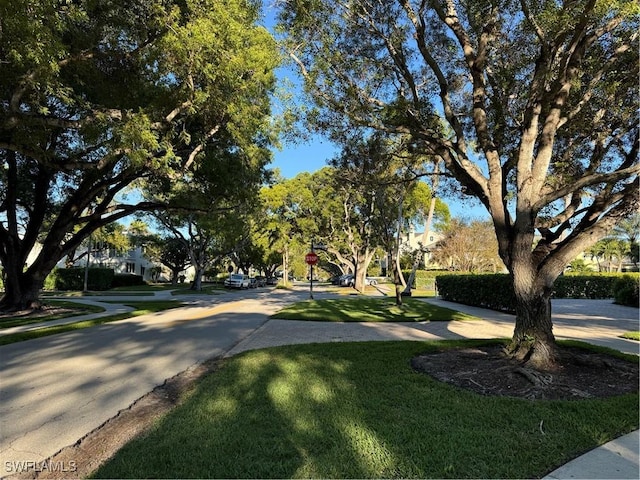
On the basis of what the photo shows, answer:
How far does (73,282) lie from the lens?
135 feet

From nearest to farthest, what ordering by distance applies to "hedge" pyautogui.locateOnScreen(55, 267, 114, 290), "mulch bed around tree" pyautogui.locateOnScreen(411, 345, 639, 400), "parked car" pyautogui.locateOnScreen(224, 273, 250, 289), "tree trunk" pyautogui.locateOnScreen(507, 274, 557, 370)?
"mulch bed around tree" pyautogui.locateOnScreen(411, 345, 639, 400) → "tree trunk" pyautogui.locateOnScreen(507, 274, 557, 370) → "hedge" pyautogui.locateOnScreen(55, 267, 114, 290) → "parked car" pyautogui.locateOnScreen(224, 273, 250, 289)

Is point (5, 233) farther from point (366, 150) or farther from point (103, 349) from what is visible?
point (366, 150)

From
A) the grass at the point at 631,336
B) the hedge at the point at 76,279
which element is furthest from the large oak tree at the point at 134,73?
the hedge at the point at 76,279

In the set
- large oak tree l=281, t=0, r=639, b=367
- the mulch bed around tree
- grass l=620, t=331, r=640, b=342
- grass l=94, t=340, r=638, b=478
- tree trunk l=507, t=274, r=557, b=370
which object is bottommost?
grass l=94, t=340, r=638, b=478

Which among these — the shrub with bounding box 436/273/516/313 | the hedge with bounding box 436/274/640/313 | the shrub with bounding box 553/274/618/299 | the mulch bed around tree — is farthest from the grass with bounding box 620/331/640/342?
the shrub with bounding box 553/274/618/299

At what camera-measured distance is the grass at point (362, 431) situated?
3.64 m

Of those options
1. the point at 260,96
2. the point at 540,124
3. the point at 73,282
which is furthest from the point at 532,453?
the point at 73,282

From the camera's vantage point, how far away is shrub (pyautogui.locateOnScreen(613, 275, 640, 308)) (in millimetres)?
20250

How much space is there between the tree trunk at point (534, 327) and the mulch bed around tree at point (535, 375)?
20 cm

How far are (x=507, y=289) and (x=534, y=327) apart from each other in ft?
39.1

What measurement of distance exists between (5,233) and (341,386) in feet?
57.1

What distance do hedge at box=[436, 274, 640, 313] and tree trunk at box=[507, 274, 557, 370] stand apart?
23.1 feet

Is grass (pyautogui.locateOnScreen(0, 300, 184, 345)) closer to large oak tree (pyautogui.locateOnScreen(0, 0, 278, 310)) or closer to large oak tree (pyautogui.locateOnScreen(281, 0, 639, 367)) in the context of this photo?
large oak tree (pyautogui.locateOnScreen(0, 0, 278, 310))

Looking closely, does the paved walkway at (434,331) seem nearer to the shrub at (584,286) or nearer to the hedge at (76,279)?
the shrub at (584,286)
